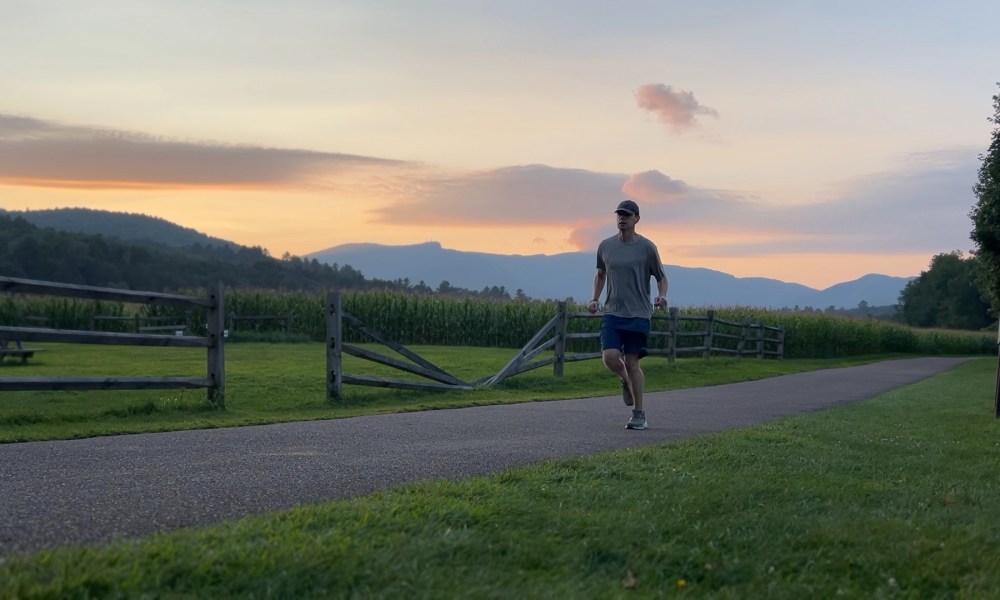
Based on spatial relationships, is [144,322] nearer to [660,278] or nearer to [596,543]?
[660,278]

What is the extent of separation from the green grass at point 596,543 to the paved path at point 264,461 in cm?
60

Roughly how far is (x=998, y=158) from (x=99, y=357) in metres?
28.3

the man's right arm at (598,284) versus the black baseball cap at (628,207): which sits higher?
the black baseball cap at (628,207)

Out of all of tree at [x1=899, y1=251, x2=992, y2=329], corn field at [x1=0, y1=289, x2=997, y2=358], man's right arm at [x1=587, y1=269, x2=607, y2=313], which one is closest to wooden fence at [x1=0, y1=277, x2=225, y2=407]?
man's right arm at [x1=587, y1=269, x2=607, y2=313]

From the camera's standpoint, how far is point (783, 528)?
4.54 metres

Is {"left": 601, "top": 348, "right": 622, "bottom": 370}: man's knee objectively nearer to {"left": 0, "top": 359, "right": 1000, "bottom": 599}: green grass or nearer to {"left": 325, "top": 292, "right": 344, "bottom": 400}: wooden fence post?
{"left": 0, "top": 359, "right": 1000, "bottom": 599}: green grass

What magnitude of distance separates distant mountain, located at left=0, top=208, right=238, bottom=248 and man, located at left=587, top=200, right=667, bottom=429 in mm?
121165

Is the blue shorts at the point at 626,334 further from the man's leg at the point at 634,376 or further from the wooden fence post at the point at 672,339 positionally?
the wooden fence post at the point at 672,339

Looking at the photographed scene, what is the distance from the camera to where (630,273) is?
30.4 feet

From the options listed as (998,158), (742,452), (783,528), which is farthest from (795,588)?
(998,158)

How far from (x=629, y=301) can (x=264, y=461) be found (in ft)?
13.7

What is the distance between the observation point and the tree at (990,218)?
31055 mm

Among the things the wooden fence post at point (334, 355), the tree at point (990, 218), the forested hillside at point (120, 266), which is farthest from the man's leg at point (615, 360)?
the forested hillside at point (120, 266)

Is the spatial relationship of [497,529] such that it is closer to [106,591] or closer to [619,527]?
[619,527]
